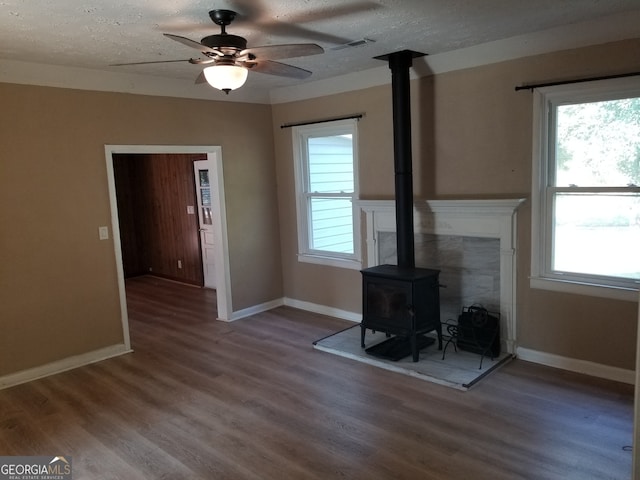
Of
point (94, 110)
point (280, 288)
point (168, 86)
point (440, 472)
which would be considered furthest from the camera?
point (280, 288)

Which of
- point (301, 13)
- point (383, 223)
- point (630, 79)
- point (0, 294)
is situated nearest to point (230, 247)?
point (383, 223)

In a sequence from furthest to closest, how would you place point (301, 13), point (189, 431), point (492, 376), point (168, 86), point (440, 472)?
point (168, 86) < point (492, 376) < point (189, 431) < point (301, 13) < point (440, 472)

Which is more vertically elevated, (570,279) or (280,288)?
(570,279)

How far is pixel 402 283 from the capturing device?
3.88 metres

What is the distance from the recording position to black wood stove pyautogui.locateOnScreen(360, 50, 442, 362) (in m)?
3.89

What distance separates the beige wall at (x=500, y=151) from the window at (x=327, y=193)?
0.27 meters

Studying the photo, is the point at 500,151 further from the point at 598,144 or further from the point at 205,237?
the point at 205,237

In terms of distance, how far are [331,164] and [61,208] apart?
2644 mm

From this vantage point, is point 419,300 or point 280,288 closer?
point 419,300

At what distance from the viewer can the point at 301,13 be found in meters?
2.90

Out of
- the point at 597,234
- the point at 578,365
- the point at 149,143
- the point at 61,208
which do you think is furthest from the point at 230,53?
the point at 578,365

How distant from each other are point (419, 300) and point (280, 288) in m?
2.37

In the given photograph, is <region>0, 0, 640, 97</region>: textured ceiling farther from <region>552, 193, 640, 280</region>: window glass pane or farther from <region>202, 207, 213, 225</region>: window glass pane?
<region>202, 207, 213, 225</region>: window glass pane

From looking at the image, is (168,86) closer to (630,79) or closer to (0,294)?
(0,294)
